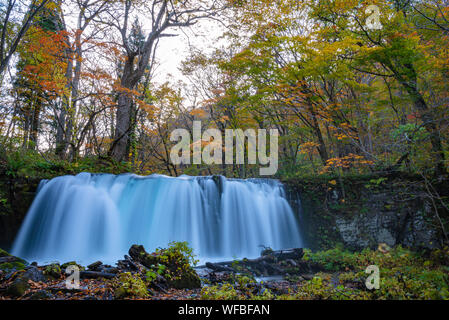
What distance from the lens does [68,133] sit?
35.8 feet

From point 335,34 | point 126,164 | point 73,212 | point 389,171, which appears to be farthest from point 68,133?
point 389,171

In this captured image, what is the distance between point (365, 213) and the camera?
8586 mm

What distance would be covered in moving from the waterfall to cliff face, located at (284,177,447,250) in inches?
32.0

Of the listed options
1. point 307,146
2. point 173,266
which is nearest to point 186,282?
point 173,266

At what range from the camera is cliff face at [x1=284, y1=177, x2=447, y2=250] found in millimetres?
7535

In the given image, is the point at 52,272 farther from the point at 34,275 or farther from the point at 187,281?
the point at 187,281

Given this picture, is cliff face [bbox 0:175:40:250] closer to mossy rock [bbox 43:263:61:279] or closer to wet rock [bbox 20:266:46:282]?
mossy rock [bbox 43:263:61:279]

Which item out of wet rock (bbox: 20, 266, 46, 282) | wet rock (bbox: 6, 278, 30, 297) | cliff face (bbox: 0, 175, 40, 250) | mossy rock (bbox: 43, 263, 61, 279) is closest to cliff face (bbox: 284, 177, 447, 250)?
mossy rock (bbox: 43, 263, 61, 279)

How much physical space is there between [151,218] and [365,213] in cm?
746

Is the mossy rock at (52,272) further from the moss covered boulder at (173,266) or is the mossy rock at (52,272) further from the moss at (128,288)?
the moss covered boulder at (173,266)

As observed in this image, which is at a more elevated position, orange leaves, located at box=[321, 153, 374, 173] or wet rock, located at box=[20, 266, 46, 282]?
orange leaves, located at box=[321, 153, 374, 173]

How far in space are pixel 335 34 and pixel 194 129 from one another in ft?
40.5

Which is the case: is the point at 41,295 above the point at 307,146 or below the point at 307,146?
below
